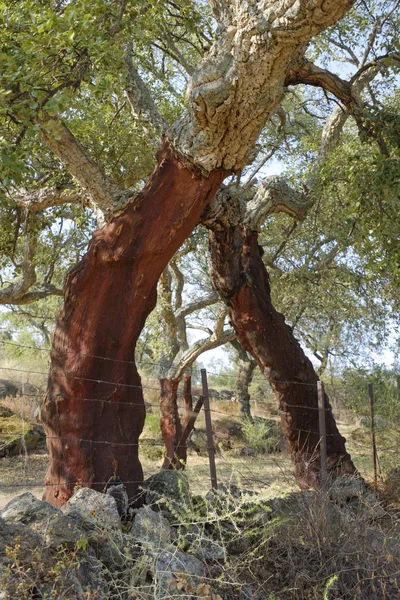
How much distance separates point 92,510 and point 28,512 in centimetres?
53

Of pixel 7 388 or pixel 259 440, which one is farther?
pixel 7 388

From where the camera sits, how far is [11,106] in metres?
5.38

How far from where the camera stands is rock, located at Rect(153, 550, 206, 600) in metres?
3.79

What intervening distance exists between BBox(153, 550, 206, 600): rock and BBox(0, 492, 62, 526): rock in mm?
784

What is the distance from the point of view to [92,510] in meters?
4.62

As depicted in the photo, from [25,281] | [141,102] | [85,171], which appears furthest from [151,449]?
[85,171]

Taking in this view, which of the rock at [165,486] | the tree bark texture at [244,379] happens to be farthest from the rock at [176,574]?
the tree bark texture at [244,379]

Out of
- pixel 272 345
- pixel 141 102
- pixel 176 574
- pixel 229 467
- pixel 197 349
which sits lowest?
pixel 176 574

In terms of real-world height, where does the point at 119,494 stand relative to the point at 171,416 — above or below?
below

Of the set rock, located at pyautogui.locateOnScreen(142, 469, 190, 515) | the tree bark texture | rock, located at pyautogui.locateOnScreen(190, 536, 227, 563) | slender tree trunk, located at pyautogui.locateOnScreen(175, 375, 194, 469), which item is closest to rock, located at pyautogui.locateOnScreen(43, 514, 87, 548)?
rock, located at pyautogui.locateOnScreen(190, 536, 227, 563)

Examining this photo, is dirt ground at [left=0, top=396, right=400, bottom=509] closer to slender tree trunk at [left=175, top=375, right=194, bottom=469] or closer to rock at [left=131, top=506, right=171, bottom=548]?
slender tree trunk at [left=175, top=375, right=194, bottom=469]

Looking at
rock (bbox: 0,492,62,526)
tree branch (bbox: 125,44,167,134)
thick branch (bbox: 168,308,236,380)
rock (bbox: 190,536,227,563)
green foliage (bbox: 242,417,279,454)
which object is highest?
tree branch (bbox: 125,44,167,134)

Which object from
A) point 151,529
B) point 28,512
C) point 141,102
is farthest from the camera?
point 141,102

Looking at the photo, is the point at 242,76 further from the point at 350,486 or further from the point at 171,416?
the point at 171,416
